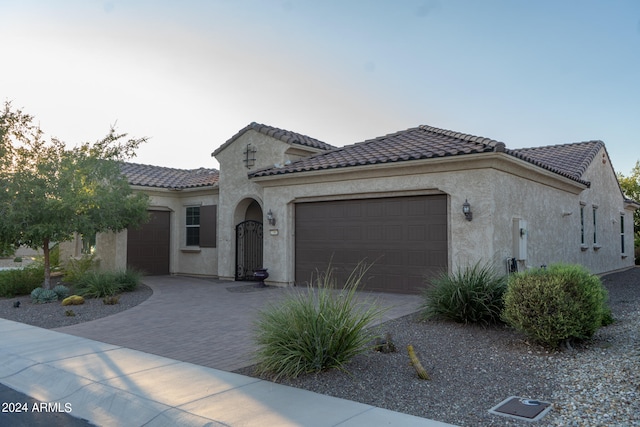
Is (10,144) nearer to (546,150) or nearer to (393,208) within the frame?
(393,208)

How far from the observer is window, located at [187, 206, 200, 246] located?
20.3 meters

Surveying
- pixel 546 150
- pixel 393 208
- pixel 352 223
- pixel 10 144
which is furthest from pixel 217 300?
pixel 546 150

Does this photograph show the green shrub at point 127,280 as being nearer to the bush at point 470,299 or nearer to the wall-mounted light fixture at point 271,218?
the wall-mounted light fixture at point 271,218

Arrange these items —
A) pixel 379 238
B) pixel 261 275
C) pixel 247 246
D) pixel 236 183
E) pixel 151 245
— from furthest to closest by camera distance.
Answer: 1. pixel 151 245
2. pixel 247 246
3. pixel 236 183
4. pixel 261 275
5. pixel 379 238

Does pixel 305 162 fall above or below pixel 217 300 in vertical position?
above

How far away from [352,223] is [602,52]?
8673 millimetres

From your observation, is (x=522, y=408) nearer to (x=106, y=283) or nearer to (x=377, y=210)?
(x=377, y=210)

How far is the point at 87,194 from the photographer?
44.1ft

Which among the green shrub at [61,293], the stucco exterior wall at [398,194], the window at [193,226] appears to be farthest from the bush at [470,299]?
the window at [193,226]

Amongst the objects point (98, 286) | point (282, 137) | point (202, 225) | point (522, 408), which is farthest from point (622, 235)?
point (98, 286)

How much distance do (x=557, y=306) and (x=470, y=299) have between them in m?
1.94

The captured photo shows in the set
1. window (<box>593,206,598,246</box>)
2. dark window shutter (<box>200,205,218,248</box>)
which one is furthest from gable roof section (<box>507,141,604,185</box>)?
dark window shutter (<box>200,205,218,248</box>)

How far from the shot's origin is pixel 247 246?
713 inches

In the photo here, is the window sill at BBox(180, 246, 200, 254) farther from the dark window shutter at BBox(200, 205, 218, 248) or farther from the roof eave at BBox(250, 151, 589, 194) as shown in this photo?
the roof eave at BBox(250, 151, 589, 194)
